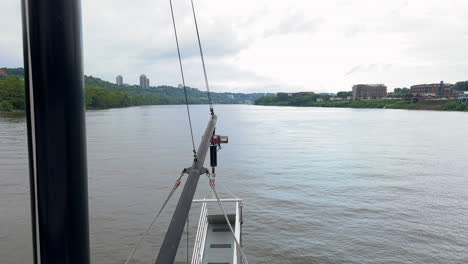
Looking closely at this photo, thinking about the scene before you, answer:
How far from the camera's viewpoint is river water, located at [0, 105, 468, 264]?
10070 mm

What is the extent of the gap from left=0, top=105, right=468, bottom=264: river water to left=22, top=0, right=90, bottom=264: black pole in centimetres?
871

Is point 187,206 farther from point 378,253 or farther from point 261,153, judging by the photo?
point 261,153

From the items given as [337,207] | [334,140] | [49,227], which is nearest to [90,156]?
[337,207]

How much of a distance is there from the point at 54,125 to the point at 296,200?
14217 millimetres

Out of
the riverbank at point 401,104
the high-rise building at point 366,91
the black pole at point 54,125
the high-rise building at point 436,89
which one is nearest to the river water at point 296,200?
the black pole at point 54,125

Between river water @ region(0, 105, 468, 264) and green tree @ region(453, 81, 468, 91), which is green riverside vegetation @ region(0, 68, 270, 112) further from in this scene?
green tree @ region(453, 81, 468, 91)

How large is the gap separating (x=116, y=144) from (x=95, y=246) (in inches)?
771

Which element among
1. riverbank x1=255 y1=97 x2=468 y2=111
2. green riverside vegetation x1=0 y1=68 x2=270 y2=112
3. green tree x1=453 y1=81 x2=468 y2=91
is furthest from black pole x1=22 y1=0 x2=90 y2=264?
green tree x1=453 y1=81 x2=468 y2=91

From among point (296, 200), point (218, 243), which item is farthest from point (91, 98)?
point (218, 243)

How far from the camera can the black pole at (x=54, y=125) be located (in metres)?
0.90

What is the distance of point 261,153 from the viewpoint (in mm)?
26016

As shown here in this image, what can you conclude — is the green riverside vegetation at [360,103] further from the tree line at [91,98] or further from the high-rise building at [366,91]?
the tree line at [91,98]

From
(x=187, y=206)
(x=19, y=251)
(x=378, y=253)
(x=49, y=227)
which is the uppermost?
(x=49, y=227)

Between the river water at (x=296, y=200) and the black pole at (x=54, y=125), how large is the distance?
871 centimetres
